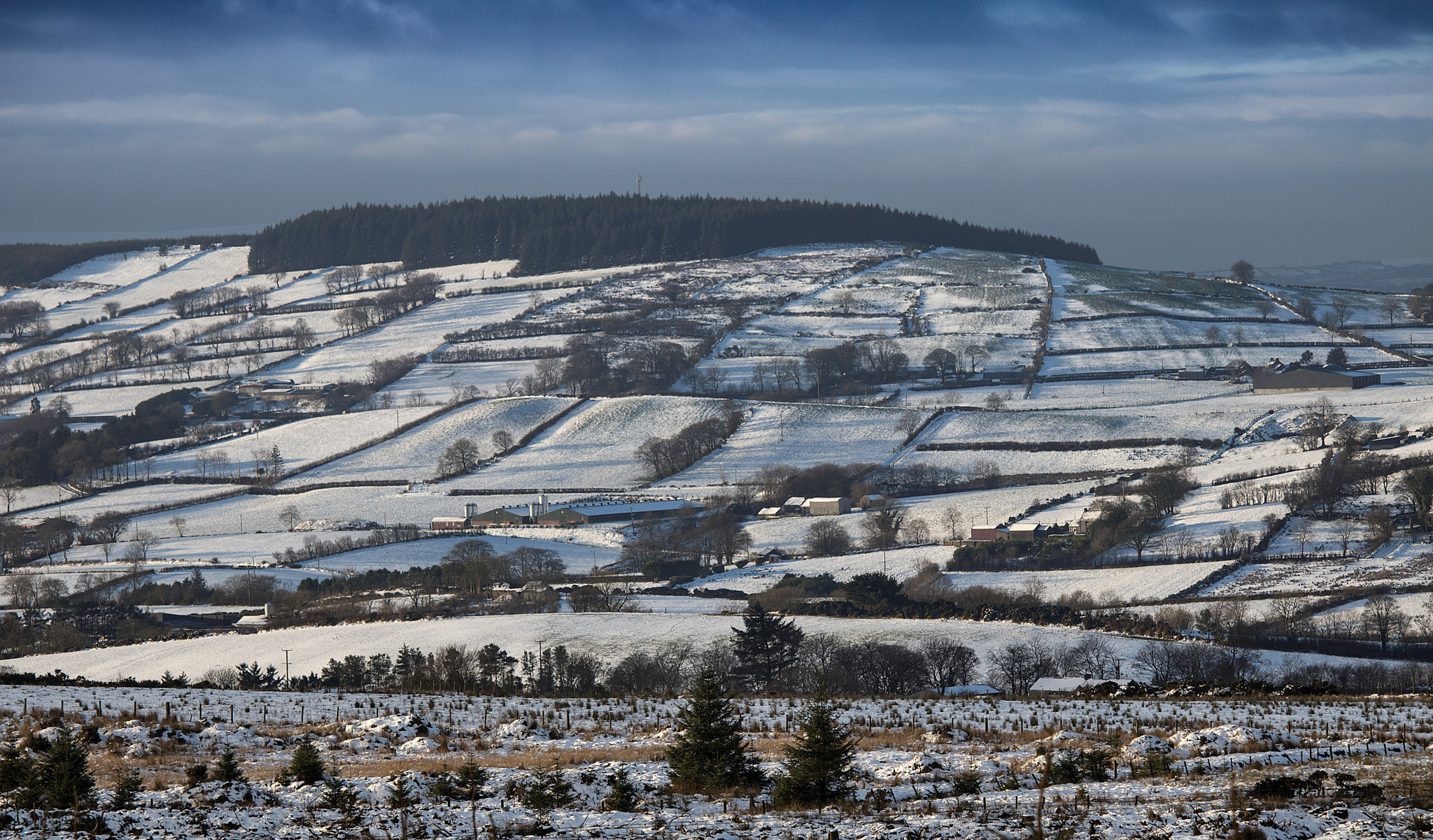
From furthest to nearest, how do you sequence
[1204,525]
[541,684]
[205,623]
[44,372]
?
1. [44,372]
2. [1204,525]
3. [205,623]
4. [541,684]

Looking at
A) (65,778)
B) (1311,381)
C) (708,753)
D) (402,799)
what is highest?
(1311,381)

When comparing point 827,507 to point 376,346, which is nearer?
point 827,507

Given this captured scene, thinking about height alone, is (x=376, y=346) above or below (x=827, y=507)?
above

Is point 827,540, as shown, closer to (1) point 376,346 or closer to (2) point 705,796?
(2) point 705,796

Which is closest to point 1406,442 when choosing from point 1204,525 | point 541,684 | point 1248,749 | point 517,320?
point 1204,525

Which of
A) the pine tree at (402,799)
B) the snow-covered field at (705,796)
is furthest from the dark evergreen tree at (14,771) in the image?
the pine tree at (402,799)

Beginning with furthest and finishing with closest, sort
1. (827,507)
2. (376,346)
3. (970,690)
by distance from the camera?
(376,346) → (827,507) → (970,690)

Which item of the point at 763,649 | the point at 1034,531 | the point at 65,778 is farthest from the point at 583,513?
the point at 65,778

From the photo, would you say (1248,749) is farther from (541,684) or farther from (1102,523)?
(1102,523)
